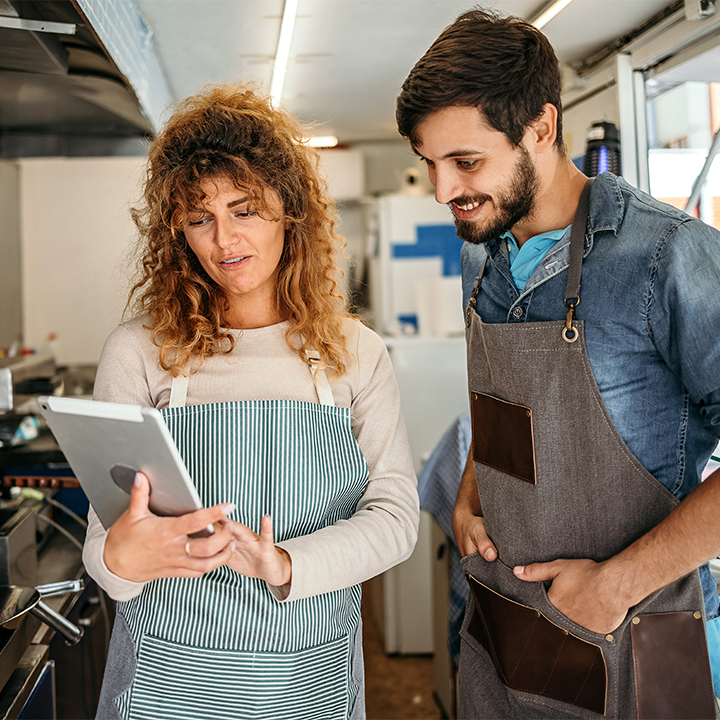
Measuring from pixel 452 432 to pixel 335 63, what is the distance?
1649 millimetres

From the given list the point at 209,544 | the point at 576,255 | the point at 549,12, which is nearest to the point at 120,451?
the point at 209,544

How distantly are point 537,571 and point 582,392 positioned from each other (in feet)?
1.09

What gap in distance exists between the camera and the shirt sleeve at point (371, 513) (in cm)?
114

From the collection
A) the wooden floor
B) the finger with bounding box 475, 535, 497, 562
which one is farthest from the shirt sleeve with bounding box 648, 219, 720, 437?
the wooden floor

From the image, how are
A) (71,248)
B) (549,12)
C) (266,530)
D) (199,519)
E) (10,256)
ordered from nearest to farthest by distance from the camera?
(199,519), (266,530), (549,12), (10,256), (71,248)

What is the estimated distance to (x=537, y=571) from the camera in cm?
122

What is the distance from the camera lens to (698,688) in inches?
45.3

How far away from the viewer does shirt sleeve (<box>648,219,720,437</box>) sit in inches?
40.3

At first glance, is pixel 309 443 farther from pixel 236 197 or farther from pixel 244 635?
pixel 236 197

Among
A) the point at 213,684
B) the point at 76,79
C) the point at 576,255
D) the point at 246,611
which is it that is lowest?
the point at 213,684

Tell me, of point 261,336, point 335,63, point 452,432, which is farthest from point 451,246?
point 261,336

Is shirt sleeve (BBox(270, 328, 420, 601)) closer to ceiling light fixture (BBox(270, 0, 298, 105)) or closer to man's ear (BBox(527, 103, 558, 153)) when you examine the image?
man's ear (BBox(527, 103, 558, 153))

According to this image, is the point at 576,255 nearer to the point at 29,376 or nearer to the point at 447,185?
the point at 447,185

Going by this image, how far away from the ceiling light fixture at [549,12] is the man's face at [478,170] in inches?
46.2
